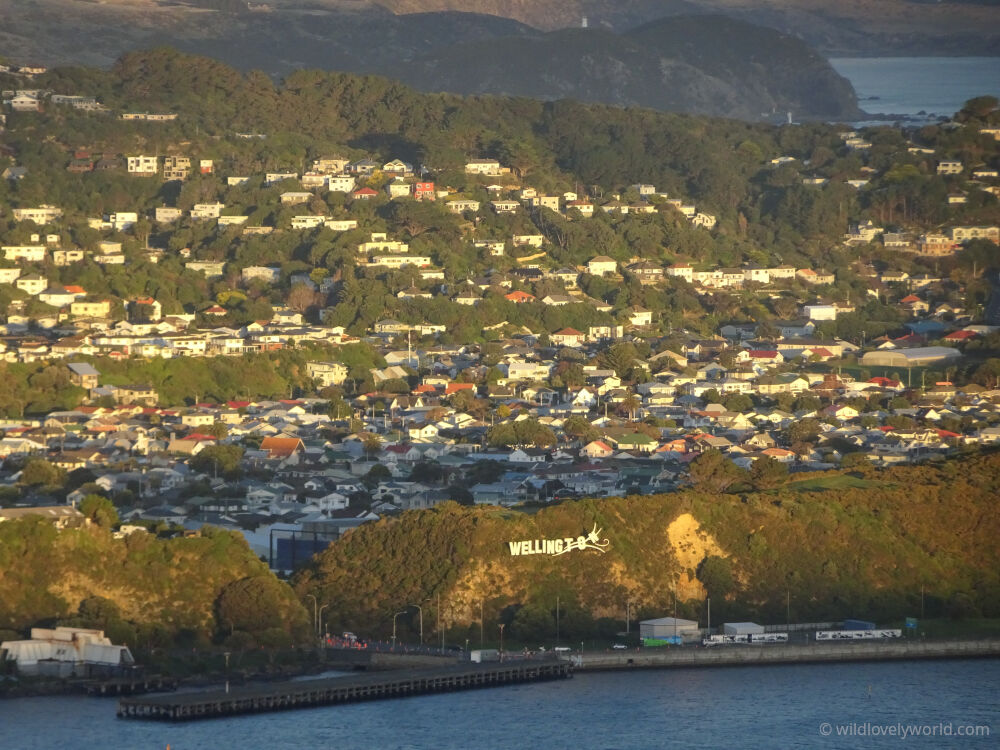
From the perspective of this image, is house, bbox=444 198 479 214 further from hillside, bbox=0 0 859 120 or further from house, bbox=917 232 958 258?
hillside, bbox=0 0 859 120

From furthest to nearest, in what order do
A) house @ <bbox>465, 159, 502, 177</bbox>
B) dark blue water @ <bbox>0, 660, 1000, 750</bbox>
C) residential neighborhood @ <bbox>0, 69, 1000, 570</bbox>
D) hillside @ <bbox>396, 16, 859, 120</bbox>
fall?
hillside @ <bbox>396, 16, 859, 120</bbox> → house @ <bbox>465, 159, 502, 177</bbox> → residential neighborhood @ <bbox>0, 69, 1000, 570</bbox> → dark blue water @ <bbox>0, 660, 1000, 750</bbox>

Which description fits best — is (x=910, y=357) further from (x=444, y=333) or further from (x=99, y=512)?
(x=99, y=512)

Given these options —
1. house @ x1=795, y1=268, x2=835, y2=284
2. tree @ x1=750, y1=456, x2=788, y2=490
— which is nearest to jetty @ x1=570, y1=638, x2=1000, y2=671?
tree @ x1=750, y1=456, x2=788, y2=490

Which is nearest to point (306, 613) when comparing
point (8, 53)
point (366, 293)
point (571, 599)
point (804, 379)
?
point (571, 599)

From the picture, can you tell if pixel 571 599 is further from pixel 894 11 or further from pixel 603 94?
pixel 894 11

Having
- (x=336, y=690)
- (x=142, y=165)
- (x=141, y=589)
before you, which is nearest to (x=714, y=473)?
(x=141, y=589)
